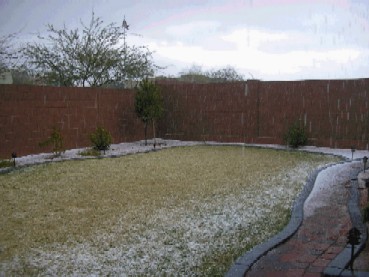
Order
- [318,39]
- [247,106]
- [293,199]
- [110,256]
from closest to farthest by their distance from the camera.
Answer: [110,256] → [293,199] → [318,39] → [247,106]

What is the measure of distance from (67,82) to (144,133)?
5143 mm

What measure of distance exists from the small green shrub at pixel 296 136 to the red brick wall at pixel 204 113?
49 cm

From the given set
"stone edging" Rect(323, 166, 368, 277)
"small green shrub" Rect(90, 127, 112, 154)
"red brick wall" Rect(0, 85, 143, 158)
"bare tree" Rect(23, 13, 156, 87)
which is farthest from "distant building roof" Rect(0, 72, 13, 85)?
"stone edging" Rect(323, 166, 368, 277)

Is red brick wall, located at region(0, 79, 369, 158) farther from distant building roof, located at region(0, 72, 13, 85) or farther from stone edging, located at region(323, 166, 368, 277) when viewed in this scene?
stone edging, located at region(323, 166, 368, 277)

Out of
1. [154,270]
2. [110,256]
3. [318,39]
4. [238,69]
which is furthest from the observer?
[238,69]

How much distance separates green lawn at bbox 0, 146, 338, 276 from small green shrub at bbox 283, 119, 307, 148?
267 centimetres

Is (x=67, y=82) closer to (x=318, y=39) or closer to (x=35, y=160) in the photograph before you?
(x=35, y=160)

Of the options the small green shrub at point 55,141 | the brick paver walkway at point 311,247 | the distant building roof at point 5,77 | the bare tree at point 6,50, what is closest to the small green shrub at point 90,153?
the small green shrub at point 55,141

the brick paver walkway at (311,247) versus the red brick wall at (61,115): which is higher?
the red brick wall at (61,115)

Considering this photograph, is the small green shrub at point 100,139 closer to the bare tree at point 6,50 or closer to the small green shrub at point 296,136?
the bare tree at point 6,50

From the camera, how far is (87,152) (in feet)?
36.0

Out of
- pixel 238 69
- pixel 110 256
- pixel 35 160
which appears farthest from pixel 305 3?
pixel 238 69

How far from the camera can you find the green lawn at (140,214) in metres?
3.68

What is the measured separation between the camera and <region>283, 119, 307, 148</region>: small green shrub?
1195cm
